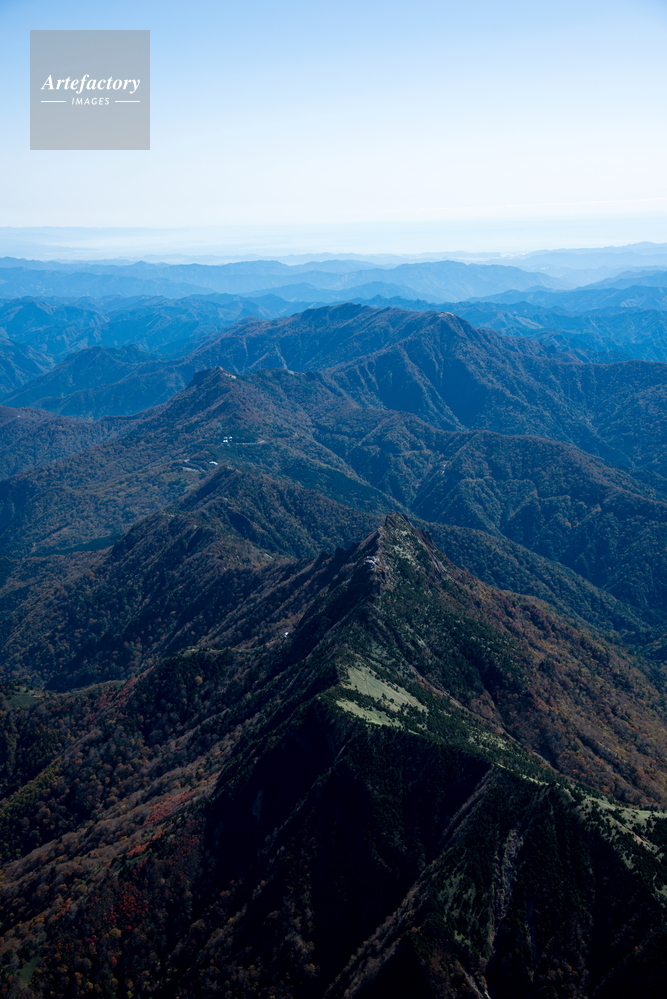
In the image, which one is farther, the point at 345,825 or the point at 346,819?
the point at 346,819

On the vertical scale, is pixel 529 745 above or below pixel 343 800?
below

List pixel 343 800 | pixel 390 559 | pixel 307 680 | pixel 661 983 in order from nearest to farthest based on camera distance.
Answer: pixel 661 983 → pixel 343 800 → pixel 307 680 → pixel 390 559

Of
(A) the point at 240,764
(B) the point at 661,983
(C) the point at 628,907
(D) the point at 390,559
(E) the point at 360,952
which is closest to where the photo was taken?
(B) the point at 661,983

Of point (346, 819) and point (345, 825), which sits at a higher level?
point (346, 819)

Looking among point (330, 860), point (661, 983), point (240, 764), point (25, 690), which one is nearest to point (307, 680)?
point (240, 764)

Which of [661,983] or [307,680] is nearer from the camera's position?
[661,983]

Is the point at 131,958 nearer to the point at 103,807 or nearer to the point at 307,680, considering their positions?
the point at 103,807

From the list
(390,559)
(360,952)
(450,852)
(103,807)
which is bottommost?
(103,807)
